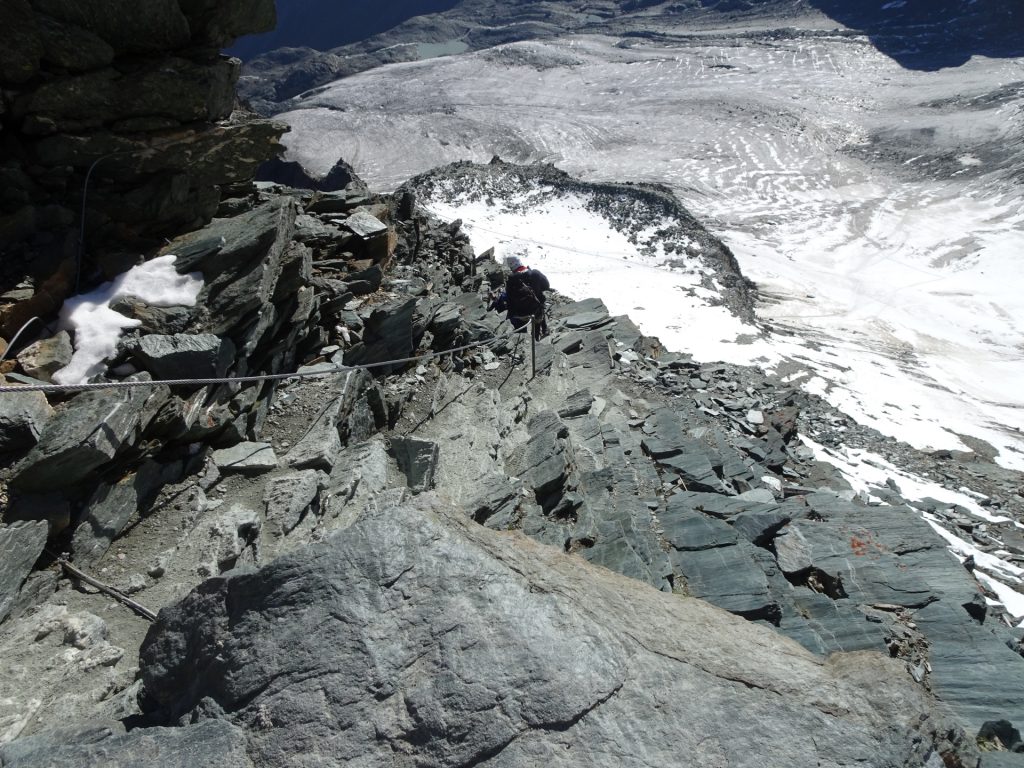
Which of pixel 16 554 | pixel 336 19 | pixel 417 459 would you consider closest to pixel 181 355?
pixel 16 554

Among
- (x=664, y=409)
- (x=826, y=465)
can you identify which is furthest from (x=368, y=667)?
(x=826, y=465)

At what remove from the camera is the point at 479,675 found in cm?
320

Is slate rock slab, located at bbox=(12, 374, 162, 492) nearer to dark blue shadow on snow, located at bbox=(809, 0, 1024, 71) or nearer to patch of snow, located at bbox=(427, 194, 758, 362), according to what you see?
patch of snow, located at bbox=(427, 194, 758, 362)

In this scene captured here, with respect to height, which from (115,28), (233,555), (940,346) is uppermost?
(115,28)

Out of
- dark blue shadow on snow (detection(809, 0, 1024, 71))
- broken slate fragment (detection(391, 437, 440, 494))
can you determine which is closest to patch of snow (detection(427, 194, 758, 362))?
broken slate fragment (detection(391, 437, 440, 494))

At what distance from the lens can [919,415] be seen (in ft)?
59.9

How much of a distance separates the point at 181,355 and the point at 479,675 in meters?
4.40

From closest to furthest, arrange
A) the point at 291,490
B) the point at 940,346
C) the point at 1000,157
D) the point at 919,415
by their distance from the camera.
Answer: the point at 291,490 → the point at 919,415 → the point at 940,346 → the point at 1000,157

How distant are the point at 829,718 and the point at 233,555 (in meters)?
4.62

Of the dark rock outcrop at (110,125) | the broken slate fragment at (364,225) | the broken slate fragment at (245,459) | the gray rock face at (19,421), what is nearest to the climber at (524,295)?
the broken slate fragment at (364,225)

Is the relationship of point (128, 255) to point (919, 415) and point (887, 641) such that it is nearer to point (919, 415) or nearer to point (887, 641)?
point (887, 641)

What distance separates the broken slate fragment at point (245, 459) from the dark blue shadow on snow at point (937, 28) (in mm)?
78589

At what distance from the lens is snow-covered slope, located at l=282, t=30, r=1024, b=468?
22250mm

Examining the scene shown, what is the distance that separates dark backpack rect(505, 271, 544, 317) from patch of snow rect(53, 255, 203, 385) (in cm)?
566
